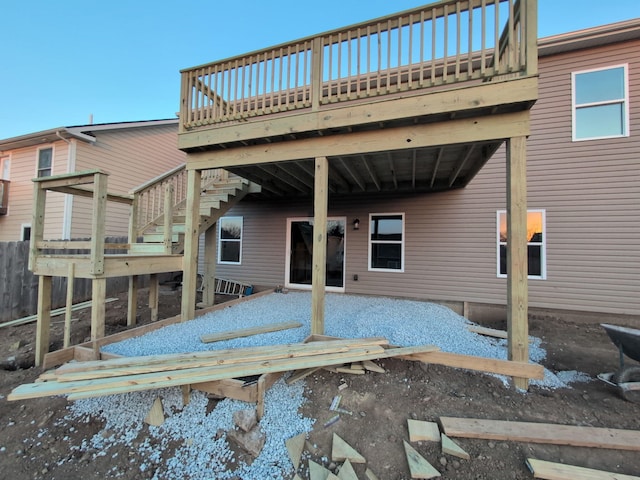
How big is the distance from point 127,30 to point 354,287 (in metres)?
11.9

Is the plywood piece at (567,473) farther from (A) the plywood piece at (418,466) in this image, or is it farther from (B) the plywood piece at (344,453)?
(B) the plywood piece at (344,453)

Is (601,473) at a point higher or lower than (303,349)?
lower

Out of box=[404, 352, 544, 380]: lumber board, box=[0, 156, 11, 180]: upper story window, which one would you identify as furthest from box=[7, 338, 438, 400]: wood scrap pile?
box=[0, 156, 11, 180]: upper story window

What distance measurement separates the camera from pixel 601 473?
5.83 ft

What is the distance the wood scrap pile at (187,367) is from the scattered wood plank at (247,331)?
2.54 feet

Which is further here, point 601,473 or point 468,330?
point 468,330

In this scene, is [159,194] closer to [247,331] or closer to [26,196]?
[247,331]

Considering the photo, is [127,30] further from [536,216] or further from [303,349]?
[536,216]

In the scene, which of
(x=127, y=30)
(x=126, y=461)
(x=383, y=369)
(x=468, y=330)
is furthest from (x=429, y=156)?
(x=127, y=30)

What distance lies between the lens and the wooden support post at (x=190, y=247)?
14.4ft

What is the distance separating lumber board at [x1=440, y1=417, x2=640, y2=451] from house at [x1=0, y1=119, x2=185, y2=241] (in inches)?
427

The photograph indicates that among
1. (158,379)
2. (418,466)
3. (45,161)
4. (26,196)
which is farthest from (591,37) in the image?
(26,196)

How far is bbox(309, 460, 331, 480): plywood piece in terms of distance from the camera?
1.88m

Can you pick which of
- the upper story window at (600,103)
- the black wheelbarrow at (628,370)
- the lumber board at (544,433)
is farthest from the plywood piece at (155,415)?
the upper story window at (600,103)
